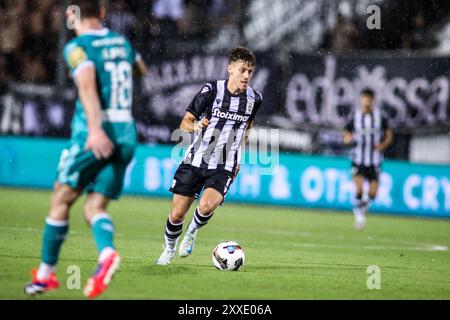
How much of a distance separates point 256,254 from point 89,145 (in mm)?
4464

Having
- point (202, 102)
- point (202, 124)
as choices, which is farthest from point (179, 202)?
point (202, 102)

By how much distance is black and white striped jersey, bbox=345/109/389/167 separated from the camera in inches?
645

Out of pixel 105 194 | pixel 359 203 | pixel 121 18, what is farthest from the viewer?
pixel 121 18

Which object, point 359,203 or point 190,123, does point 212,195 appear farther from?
point 359,203

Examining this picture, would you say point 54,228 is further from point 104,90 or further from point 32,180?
point 32,180

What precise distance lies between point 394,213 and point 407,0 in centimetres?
438

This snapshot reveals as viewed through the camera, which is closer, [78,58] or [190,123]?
[78,58]

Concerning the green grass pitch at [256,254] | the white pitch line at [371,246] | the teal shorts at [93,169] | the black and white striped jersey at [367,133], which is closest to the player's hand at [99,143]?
the teal shorts at [93,169]

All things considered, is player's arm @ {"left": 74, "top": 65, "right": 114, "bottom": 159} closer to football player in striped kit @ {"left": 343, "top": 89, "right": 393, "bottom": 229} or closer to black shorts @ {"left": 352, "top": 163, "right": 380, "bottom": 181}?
football player in striped kit @ {"left": 343, "top": 89, "right": 393, "bottom": 229}

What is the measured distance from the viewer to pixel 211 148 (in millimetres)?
9219

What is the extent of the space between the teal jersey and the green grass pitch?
47.0 inches

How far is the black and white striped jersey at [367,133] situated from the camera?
1639cm

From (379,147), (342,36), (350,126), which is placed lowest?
(379,147)


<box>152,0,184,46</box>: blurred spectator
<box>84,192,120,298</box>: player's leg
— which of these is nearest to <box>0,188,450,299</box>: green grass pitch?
<box>84,192,120,298</box>: player's leg
